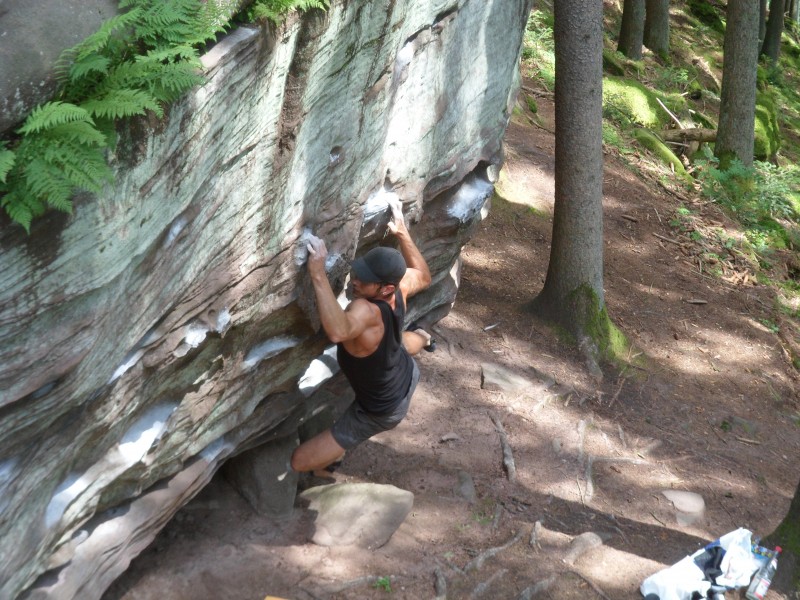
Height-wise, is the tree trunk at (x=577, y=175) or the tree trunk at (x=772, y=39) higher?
the tree trunk at (x=577, y=175)

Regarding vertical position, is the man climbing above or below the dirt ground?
above

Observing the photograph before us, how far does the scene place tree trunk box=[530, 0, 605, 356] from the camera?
9.17 metres

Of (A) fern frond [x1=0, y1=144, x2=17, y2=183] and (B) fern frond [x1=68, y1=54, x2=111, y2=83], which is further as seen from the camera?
(B) fern frond [x1=68, y1=54, x2=111, y2=83]

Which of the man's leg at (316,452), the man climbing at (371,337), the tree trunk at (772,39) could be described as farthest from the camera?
the tree trunk at (772,39)

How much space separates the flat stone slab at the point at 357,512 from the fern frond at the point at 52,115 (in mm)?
4572

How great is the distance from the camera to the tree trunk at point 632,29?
1927cm

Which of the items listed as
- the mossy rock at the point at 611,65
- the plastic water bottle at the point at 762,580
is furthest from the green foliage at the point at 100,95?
the mossy rock at the point at 611,65

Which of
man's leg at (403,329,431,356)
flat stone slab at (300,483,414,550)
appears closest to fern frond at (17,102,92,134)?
flat stone slab at (300,483,414,550)

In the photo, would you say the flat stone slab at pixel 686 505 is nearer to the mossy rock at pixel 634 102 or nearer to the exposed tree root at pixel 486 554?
the exposed tree root at pixel 486 554

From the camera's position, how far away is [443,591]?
6.37 m

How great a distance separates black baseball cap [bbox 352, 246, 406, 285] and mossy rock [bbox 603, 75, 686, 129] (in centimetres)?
1176

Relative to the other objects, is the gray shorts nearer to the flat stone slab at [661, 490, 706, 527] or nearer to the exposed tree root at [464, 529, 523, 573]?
the exposed tree root at [464, 529, 523, 573]

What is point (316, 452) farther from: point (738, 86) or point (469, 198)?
point (738, 86)

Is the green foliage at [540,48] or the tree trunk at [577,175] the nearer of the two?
the tree trunk at [577,175]
